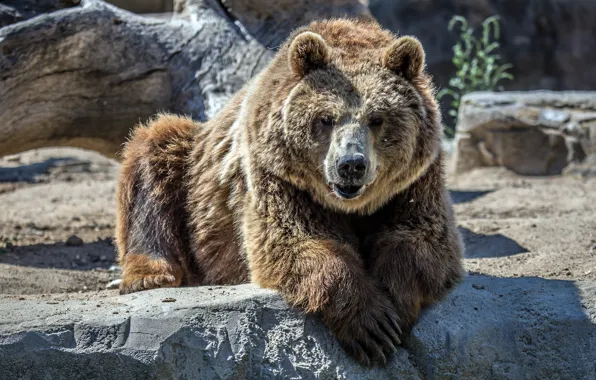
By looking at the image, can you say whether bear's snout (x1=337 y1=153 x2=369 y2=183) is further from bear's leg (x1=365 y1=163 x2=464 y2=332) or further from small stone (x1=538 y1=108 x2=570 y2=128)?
small stone (x1=538 y1=108 x2=570 y2=128)

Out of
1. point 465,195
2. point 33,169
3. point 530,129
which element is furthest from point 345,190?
point 33,169

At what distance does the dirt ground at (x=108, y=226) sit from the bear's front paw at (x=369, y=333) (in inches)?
64.5

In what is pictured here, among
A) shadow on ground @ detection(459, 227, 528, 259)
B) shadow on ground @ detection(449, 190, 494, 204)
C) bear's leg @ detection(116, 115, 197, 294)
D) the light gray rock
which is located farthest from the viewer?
shadow on ground @ detection(449, 190, 494, 204)

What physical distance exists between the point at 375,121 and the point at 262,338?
1213 millimetres

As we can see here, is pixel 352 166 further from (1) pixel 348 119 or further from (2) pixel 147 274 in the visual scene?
(2) pixel 147 274

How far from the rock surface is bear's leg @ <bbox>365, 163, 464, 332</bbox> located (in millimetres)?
5285

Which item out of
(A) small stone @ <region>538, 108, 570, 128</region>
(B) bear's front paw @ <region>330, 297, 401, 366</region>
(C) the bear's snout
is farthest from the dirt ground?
(C) the bear's snout

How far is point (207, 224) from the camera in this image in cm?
507

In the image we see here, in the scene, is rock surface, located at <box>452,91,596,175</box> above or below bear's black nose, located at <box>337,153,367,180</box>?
below

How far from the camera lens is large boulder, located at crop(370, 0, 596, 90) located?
14.1 metres

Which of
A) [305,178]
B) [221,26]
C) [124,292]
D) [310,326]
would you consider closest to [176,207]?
[124,292]

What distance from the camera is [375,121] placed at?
4203mm

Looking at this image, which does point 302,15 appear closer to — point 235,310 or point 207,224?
point 207,224

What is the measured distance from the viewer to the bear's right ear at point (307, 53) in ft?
14.1
